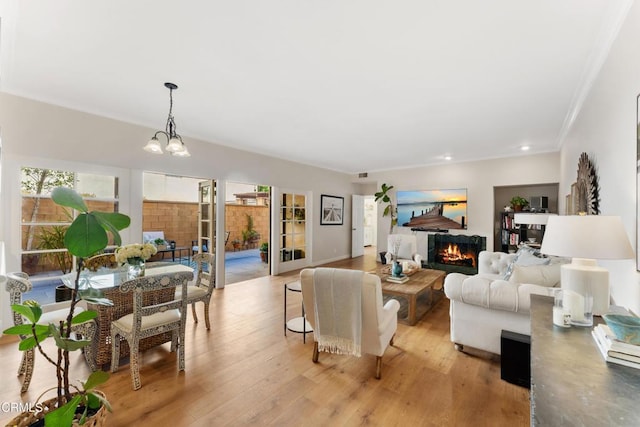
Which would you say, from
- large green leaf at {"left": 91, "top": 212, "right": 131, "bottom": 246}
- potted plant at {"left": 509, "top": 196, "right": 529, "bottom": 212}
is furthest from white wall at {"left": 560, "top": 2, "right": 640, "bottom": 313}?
potted plant at {"left": 509, "top": 196, "right": 529, "bottom": 212}

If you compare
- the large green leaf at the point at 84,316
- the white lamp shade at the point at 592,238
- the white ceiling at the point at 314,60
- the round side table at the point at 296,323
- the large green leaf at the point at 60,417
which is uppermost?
the white ceiling at the point at 314,60

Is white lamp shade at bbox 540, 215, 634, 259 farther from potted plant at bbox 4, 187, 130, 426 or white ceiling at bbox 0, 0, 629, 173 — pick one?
potted plant at bbox 4, 187, 130, 426

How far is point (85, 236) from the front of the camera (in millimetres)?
1115

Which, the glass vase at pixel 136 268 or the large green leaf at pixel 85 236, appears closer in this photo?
the large green leaf at pixel 85 236

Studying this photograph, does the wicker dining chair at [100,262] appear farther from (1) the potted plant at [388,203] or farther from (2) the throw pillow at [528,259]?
(1) the potted plant at [388,203]

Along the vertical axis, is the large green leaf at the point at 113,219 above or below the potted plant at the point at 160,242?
above

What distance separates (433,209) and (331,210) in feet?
8.52

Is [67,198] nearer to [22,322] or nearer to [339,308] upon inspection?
[339,308]

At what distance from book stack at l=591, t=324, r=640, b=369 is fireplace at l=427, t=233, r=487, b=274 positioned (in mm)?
5355

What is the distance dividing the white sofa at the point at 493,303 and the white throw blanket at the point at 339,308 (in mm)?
1019

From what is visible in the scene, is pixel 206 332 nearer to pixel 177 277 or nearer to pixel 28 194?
pixel 177 277

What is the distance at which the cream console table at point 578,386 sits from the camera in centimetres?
73

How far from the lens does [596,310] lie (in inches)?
57.0

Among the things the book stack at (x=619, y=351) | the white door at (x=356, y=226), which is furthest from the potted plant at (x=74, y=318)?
the white door at (x=356, y=226)
